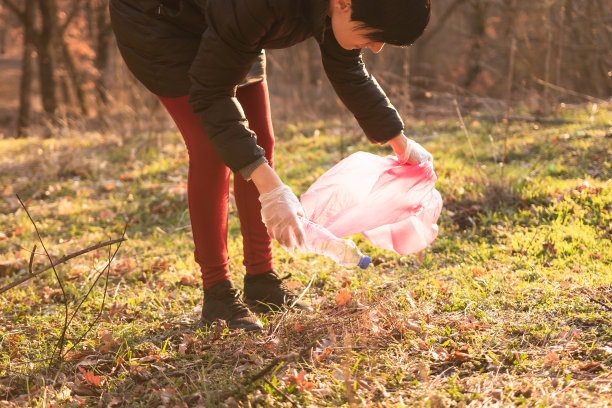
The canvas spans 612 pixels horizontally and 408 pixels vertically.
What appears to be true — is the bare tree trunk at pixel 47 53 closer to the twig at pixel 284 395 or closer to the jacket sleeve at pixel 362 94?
the jacket sleeve at pixel 362 94

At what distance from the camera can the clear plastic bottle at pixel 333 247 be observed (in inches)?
73.1

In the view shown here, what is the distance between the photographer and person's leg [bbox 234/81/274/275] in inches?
92.0

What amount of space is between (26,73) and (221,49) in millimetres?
11208

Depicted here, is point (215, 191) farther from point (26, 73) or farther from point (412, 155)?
point (26, 73)

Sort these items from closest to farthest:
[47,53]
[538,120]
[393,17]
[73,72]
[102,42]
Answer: [393,17], [538,120], [47,53], [73,72], [102,42]

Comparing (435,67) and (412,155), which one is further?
(435,67)

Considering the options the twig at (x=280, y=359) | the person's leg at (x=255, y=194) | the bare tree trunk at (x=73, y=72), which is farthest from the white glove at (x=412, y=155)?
the bare tree trunk at (x=73, y=72)

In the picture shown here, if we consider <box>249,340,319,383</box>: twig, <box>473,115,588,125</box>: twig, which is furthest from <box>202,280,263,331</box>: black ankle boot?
<box>473,115,588,125</box>: twig

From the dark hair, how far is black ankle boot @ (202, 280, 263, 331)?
1.25 m

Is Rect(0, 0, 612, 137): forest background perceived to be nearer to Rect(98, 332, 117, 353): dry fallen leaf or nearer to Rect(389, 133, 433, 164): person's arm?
Rect(389, 133, 433, 164): person's arm

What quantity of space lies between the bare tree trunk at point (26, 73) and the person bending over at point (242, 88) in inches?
401

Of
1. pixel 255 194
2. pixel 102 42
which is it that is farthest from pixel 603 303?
pixel 102 42

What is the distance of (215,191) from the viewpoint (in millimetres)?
2260

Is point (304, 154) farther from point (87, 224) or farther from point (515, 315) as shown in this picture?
point (515, 315)
